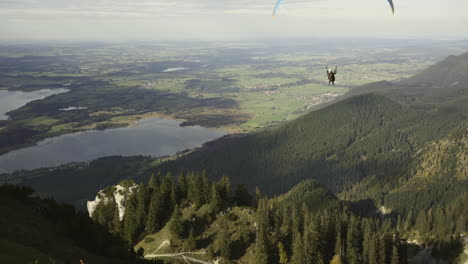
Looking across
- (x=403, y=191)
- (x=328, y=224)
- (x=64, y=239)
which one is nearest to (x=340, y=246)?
(x=328, y=224)

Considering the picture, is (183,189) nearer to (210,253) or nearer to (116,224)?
(116,224)

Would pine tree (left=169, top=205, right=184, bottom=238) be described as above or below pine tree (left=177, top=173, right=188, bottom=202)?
below

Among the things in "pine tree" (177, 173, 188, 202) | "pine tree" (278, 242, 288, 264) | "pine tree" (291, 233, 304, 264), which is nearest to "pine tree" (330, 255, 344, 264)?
"pine tree" (291, 233, 304, 264)

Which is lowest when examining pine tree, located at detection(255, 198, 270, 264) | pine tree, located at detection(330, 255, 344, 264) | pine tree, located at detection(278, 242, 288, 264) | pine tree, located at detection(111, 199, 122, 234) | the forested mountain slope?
pine tree, located at detection(111, 199, 122, 234)

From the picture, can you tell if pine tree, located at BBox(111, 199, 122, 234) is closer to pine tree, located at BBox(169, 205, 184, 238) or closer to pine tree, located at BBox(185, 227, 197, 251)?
pine tree, located at BBox(169, 205, 184, 238)

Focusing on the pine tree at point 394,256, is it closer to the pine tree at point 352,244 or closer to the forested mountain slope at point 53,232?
the pine tree at point 352,244

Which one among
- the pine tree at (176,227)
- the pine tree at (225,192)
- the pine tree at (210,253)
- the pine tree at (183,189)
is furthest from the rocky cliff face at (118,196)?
the pine tree at (210,253)

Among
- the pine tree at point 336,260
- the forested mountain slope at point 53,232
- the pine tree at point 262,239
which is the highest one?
the forested mountain slope at point 53,232

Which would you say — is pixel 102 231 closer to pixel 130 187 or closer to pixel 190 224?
pixel 190 224

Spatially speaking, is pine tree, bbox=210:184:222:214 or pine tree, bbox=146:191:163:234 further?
pine tree, bbox=146:191:163:234

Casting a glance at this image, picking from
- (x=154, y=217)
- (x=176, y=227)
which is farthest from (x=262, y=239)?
(x=154, y=217)

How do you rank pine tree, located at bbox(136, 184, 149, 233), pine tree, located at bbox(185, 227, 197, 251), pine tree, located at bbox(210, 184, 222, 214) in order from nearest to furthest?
pine tree, located at bbox(185, 227, 197, 251), pine tree, located at bbox(210, 184, 222, 214), pine tree, located at bbox(136, 184, 149, 233)
